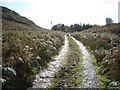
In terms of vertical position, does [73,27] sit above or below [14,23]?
above

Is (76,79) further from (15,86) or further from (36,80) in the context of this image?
(15,86)

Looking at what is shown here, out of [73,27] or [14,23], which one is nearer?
[14,23]

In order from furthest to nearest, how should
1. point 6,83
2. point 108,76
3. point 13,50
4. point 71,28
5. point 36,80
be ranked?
point 71,28 < point 13,50 < point 36,80 < point 108,76 < point 6,83

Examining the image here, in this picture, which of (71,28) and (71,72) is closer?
(71,72)

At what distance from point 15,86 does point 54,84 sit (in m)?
2.03

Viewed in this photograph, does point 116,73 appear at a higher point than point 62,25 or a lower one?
lower

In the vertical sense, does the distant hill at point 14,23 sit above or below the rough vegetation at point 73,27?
below

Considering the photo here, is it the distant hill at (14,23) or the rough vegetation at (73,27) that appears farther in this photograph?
the rough vegetation at (73,27)

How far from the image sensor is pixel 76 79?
18.2 ft

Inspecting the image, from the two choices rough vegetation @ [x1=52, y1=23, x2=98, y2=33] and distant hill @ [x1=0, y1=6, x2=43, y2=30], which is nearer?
distant hill @ [x1=0, y1=6, x2=43, y2=30]

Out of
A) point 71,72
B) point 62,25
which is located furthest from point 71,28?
point 71,72

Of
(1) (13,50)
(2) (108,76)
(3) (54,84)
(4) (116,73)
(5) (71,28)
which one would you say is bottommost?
(3) (54,84)

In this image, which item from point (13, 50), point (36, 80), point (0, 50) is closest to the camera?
point (36, 80)

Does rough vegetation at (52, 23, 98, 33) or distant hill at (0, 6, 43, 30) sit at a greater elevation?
rough vegetation at (52, 23, 98, 33)
